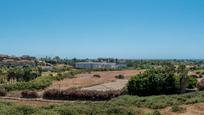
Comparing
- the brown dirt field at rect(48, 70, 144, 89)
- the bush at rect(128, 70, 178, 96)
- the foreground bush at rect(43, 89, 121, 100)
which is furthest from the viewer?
the brown dirt field at rect(48, 70, 144, 89)

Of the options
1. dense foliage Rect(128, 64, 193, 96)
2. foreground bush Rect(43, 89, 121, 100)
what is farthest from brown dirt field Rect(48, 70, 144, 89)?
dense foliage Rect(128, 64, 193, 96)

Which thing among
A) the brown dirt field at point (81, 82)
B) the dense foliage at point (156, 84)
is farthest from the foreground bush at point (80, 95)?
the brown dirt field at point (81, 82)

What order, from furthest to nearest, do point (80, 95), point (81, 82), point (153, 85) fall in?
point (81, 82) < point (153, 85) < point (80, 95)

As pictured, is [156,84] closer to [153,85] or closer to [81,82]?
[153,85]

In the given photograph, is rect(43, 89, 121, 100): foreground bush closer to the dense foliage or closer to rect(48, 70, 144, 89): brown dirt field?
the dense foliage

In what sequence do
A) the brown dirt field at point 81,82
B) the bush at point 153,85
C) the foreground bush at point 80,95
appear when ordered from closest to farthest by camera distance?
the foreground bush at point 80,95 < the bush at point 153,85 < the brown dirt field at point 81,82

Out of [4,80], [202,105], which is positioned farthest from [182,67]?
[4,80]

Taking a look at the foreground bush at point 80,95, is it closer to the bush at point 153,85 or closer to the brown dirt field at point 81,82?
the bush at point 153,85

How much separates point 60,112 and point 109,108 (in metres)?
2.49

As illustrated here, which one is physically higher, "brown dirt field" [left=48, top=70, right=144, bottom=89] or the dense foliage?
the dense foliage

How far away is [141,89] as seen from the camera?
3322 cm

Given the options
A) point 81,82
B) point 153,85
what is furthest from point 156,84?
point 81,82

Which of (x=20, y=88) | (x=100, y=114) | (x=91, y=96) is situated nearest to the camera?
(x=100, y=114)

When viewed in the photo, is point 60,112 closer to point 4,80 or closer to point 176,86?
point 176,86
